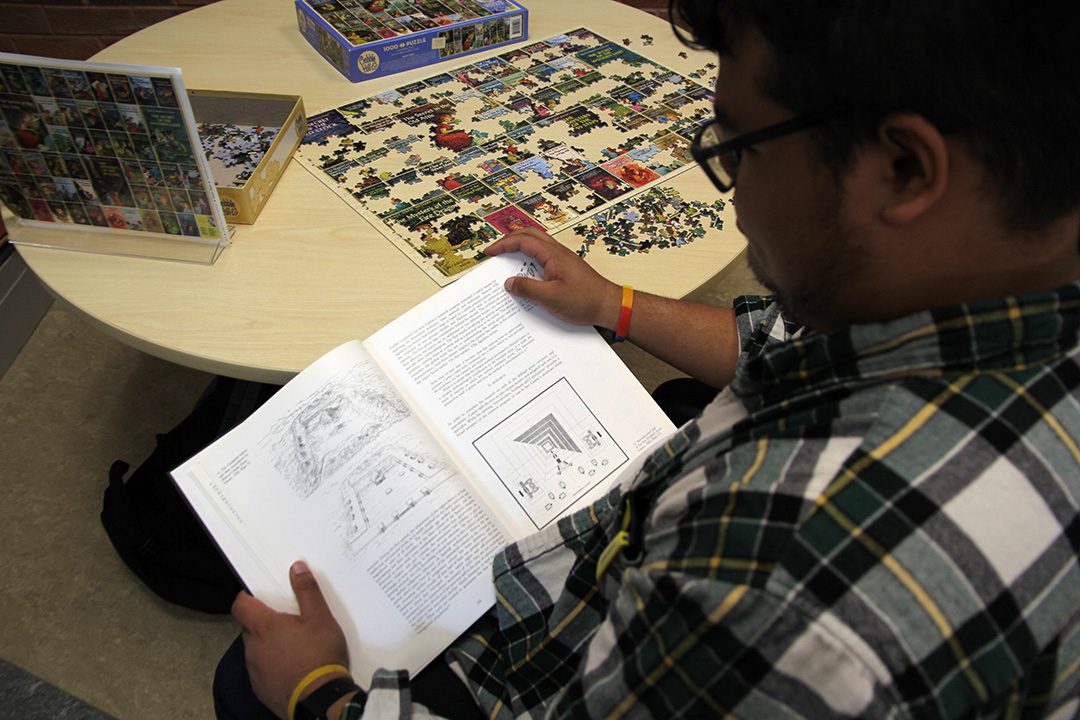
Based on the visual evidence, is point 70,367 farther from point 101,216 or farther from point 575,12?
point 575,12

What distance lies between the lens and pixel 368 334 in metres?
0.95

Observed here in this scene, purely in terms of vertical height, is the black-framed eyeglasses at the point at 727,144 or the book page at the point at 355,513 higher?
the black-framed eyeglasses at the point at 727,144

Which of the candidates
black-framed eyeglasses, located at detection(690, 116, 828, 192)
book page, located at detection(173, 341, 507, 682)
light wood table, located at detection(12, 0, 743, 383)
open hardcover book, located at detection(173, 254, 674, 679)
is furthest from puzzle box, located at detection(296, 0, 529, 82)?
black-framed eyeglasses, located at detection(690, 116, 828, 192)

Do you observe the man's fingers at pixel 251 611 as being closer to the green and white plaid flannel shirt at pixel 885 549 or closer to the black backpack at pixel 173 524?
the green and white plaid flannel shirt at pixel 885 549

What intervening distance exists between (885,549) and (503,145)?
3.23 ft

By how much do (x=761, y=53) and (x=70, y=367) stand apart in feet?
6.65

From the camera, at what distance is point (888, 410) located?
49 centimetres

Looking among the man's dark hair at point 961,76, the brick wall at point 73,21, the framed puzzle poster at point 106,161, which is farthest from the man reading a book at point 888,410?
the brick wall at point 73,21

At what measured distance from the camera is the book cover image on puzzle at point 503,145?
43.7 inches

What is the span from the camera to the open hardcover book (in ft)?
2.71

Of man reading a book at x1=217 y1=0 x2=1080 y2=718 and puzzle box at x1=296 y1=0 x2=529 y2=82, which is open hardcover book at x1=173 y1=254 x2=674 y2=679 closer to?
man reading a book at x1=217 y1=0 x2=1080 y2=718

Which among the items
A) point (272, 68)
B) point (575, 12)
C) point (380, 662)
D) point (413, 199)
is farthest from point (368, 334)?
point (575, 12)

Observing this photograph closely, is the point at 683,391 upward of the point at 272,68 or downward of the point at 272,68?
downward

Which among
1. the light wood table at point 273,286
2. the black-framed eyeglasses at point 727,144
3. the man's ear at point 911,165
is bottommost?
Answer: the light wood table at point 273,286
